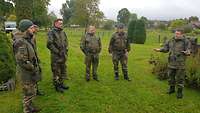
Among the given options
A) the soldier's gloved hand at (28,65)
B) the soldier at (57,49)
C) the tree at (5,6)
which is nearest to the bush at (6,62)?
the soldier at (57,49)

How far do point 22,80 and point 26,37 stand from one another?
91 cm

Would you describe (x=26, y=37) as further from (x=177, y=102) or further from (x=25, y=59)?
(x=177, y=102)

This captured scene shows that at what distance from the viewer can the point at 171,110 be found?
826 cm

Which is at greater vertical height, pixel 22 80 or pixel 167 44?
pixel 167 44

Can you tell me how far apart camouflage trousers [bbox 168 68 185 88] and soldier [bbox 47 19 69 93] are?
9.75 ft

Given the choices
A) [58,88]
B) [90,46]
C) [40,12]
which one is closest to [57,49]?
[58,88]

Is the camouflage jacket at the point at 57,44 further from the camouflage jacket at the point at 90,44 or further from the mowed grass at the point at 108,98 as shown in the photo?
the camouflage jacket at the point at 90,44

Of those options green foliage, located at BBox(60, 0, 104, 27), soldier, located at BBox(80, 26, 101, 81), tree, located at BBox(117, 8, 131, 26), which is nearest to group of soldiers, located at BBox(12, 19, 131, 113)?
soldier, located at BBox(80, 26, 101, 81)

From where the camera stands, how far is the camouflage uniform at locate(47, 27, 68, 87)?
905 cm

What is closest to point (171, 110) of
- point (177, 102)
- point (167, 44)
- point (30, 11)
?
point (177, 102)

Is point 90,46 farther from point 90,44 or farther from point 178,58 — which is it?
point 178,58

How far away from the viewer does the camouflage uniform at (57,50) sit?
905 centimetres

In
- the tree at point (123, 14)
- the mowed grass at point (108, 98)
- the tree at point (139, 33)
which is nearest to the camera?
the mowed grass at point (108, 98)

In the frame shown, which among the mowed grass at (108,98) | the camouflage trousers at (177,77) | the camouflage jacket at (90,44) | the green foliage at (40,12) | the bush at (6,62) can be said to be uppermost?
the green foliage at (40,12)
